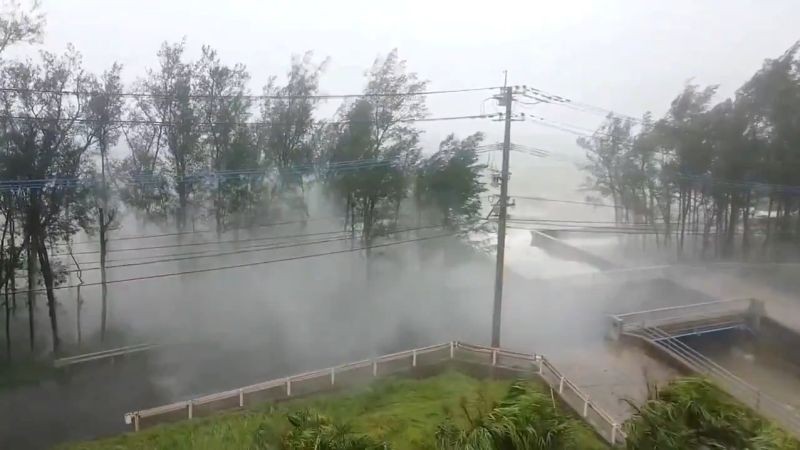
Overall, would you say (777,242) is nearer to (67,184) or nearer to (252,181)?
(252,181)

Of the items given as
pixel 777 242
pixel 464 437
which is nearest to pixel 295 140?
pixel 464 437

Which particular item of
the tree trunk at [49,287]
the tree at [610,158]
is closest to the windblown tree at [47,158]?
the tree trunk at [49,287]

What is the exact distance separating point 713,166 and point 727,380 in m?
7.95

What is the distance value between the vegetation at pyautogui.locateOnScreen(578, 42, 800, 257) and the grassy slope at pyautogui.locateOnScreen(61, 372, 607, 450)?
963 centimetres

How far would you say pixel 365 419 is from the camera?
6035mm

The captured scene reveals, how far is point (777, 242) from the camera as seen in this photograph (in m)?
16.0

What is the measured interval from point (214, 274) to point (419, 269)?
4611 millimetres

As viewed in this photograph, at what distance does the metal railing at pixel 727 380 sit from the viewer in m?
7.15

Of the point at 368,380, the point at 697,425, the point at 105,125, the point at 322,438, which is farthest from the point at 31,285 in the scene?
the point at 697,425

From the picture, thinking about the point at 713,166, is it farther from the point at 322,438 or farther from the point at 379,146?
the point at 322,438

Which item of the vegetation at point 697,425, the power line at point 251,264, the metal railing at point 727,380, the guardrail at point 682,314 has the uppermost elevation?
the vegetation at point 697,425

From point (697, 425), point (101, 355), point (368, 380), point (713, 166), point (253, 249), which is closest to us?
point (697, 425)

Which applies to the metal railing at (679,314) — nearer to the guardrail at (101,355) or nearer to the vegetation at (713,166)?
the vegetation at (713,166)

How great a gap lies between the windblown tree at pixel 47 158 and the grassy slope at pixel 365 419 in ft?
15.3
